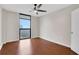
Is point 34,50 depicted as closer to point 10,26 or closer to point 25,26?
point 10,26

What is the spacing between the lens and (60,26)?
14.4ft

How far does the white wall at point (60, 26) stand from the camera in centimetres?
375

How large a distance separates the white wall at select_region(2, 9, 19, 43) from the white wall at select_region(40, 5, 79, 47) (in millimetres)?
2043

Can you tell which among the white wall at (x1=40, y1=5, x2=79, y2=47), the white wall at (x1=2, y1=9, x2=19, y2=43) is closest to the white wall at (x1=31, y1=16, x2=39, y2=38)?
the white wall at (x1=40, y1=5, x2=79, y2=47)

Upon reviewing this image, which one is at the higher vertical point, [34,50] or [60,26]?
[60,26]

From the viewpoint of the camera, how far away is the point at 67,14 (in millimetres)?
3852

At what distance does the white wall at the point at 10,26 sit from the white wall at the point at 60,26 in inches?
80.4

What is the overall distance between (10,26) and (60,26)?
2.73m

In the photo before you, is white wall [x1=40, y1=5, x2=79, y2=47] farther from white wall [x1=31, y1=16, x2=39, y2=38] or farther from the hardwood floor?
white wall [x1=31, y1=16, x2=39, y2=38]

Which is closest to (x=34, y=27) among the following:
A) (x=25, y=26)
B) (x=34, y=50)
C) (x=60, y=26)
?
(x=25, y=26)

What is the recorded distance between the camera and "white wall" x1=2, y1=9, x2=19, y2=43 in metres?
4.49
